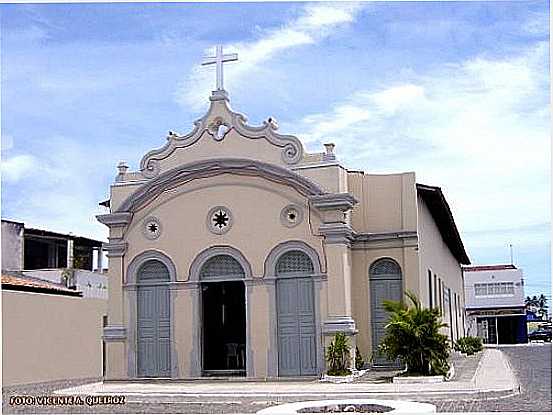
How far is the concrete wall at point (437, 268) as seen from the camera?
21016mm

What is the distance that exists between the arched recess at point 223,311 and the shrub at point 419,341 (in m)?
3.44

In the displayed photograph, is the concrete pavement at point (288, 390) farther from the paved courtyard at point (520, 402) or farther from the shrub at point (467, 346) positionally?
the shrub at point (467, 346)

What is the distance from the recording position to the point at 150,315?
63.5 ft

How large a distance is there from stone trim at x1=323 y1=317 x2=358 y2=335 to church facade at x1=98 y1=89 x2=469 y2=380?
0.08 ft

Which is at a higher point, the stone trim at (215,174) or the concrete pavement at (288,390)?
the stone trim at (215,174)

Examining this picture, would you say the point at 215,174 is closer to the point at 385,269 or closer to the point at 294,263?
the point at 294,263

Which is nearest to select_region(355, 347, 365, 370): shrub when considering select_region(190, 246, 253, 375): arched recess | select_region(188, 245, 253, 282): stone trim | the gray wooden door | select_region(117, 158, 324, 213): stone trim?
the gray wooden door

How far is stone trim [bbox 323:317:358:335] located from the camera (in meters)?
17.7

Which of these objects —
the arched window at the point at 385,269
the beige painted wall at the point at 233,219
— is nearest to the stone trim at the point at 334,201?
the beige painted wall at the point at 233,219

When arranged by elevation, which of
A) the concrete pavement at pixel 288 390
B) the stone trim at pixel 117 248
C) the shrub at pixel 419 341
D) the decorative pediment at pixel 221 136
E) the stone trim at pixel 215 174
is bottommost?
the concrete pavement at pixel 288 390

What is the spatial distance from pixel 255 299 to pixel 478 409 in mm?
6833

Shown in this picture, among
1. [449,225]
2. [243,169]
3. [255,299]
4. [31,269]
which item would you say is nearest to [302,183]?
[243,169]

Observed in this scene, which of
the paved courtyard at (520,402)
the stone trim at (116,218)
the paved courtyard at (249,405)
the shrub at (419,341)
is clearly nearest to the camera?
the paved courtyard at (520,402)

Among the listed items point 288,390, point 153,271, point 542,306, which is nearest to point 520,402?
point 288,390
